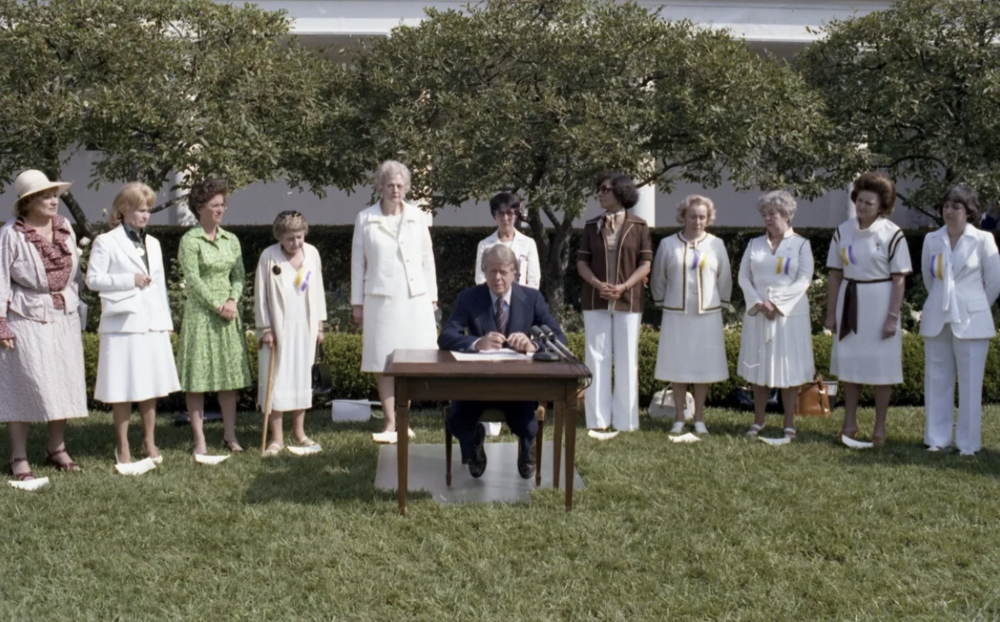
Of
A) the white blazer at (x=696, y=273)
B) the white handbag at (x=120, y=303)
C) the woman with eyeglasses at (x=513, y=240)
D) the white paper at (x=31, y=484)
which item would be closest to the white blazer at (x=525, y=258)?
the woman with eyeglasses at (x=513, y=240)

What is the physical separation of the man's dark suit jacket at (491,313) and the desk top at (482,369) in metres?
0.54

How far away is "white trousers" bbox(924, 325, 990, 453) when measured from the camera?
7.50 metres

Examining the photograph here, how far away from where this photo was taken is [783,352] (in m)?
7.86

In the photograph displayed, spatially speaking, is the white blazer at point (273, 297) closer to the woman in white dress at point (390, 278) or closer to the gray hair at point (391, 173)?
the woman in white dress at point (390, 278)

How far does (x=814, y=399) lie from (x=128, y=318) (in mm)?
5371

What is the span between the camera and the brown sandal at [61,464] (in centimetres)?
695

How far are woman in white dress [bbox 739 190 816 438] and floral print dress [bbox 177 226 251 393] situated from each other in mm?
3712

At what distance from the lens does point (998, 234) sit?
13.2 m

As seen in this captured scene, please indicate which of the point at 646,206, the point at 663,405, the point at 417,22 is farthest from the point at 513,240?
the point at 417,22

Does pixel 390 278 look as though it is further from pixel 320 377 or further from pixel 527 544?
pixel 527 544

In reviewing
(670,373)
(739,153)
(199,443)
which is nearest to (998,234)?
(739,153)

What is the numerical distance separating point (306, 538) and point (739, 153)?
250 inches

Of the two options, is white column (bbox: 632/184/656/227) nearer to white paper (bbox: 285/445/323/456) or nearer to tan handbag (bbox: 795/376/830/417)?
tan handbag (bbox: 795/376/830/417)

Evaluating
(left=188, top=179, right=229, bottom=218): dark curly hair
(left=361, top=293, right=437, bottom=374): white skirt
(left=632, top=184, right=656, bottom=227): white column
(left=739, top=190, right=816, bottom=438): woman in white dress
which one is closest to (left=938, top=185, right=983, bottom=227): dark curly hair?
(left=739, top=190, right=816, bottom=438): woman in white dress
